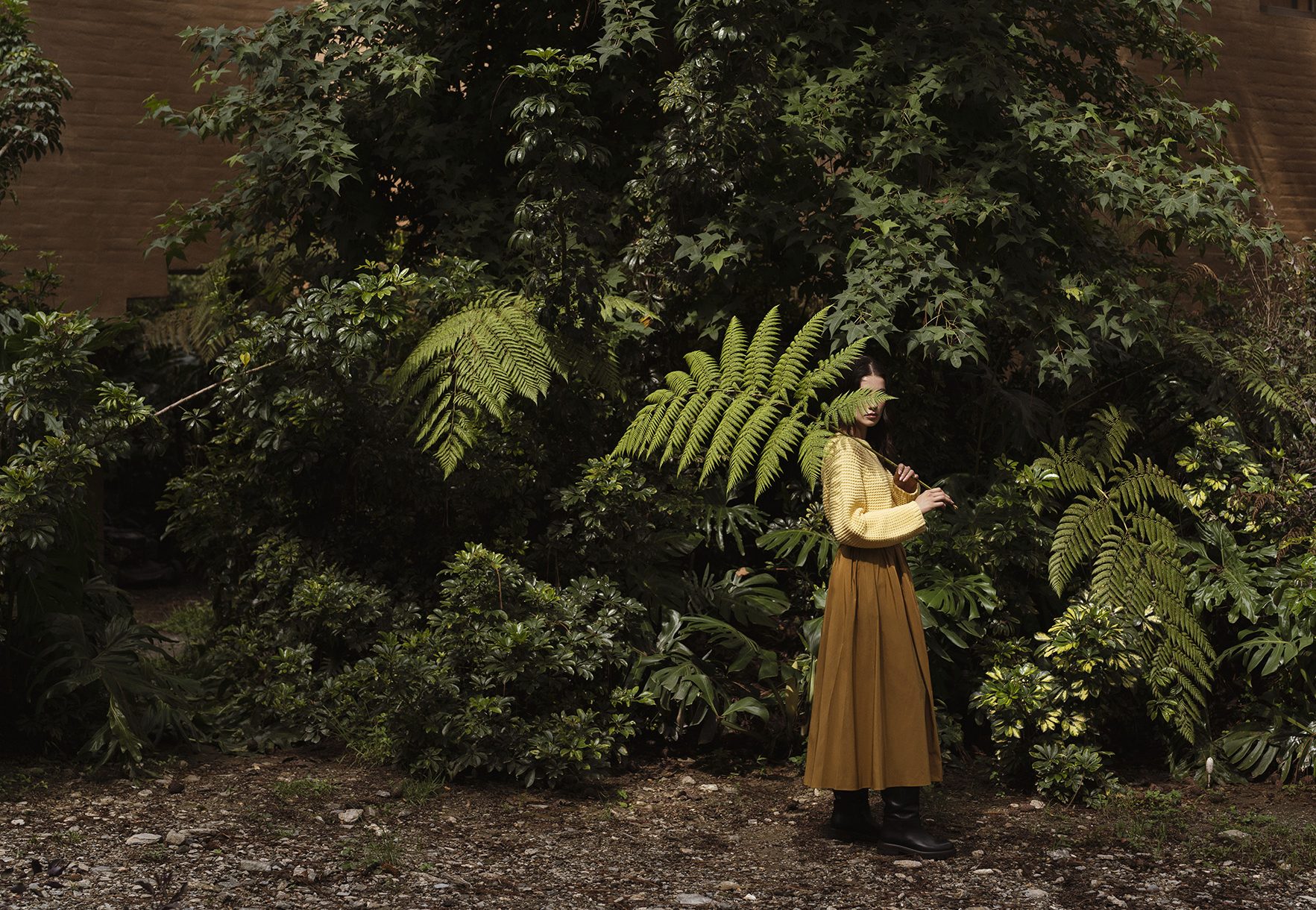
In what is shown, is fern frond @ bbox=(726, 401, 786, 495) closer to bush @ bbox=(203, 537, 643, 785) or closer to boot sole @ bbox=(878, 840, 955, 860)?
bush @ bbox=(203, 537, 643, 785)

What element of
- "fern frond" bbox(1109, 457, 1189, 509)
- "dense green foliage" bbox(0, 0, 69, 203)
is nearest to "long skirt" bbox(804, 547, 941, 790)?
"fern frond" bbox(1109, 457, 1189, 509)

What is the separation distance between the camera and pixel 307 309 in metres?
6.16

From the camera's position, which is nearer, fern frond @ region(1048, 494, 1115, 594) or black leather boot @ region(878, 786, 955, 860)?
black leather boot @ region(878, 786, 955, 860)

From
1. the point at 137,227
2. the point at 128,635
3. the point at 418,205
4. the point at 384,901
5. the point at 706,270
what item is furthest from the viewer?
the point at 137,227

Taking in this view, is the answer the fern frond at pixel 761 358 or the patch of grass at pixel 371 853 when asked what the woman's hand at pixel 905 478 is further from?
the patch of grass at pixel 371 853

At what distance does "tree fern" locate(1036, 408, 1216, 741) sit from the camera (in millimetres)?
5797

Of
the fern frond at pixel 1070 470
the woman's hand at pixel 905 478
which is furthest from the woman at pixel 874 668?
the fern frond at pixel 1070 470

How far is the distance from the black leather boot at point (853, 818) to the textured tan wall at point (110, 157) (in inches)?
243

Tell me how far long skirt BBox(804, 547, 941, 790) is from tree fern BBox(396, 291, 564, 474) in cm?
183

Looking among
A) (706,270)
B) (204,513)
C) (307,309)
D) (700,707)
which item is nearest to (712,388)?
(706,270)

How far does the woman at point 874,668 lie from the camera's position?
4832 mm

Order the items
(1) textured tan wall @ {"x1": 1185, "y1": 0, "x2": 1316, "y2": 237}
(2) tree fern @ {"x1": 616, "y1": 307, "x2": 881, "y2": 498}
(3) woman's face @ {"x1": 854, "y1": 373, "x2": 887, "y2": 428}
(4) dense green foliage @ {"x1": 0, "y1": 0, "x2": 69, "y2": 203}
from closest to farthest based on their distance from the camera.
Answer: (3) woman's face @ {"x1": 854, "y1": 373, "x2": 887, "y2": 428} → (2) tree fern @ {"x1": 616, "y1": 307, "x2": 881, "y2": 498} → (4) dense green foliage @ {"x1": 0, "y1": 0, "x2": 69, "y2": 203} → (1) textured tan wall @ {"x1": 1185, "y1": 0, "x2": 1316, "y2": 237}

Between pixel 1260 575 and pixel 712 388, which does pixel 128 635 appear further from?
pixel 1260 575

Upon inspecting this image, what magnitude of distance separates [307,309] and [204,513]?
150 cm
